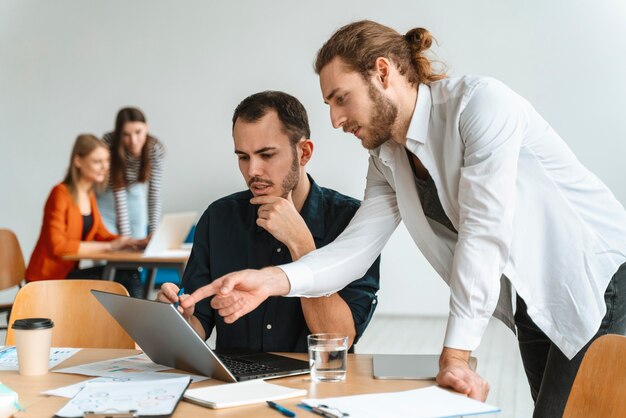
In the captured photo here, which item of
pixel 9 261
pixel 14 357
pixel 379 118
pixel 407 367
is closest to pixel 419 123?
pixel 379 118

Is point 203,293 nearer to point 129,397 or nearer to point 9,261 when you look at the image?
point 129,397

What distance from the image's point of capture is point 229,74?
262 inches

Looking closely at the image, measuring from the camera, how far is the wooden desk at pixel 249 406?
1.28 meters

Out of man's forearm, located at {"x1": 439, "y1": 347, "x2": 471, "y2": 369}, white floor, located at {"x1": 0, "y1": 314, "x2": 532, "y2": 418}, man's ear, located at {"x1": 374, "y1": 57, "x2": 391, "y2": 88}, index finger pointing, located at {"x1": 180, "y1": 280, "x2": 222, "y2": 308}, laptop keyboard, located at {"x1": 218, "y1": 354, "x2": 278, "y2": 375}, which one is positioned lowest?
white floor, located at {"x1": 0, "y1": 314, "x2": 532, "y2": 418}

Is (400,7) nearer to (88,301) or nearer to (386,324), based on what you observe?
(386,324)

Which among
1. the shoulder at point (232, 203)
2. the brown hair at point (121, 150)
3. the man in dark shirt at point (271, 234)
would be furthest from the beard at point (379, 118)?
the brown hair at point (121, 150)

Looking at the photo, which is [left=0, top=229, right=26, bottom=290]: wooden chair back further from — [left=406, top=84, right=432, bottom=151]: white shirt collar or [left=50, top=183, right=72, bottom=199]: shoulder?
[left=406, top=84, right=432, bottom=151]: white shirt collar

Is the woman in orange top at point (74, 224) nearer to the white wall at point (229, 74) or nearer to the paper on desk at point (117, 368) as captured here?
the white wall at point (229, 74)

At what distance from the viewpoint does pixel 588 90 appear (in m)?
5.89

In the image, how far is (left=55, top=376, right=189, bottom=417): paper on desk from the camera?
126 centimetres

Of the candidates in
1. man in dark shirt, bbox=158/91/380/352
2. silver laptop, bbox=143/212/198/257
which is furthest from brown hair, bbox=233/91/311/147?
silver laptop, bbox=143/212/198/257

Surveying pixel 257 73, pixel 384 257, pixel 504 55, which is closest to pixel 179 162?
pixel 257 73

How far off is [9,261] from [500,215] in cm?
355

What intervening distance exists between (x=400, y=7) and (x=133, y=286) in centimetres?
315
